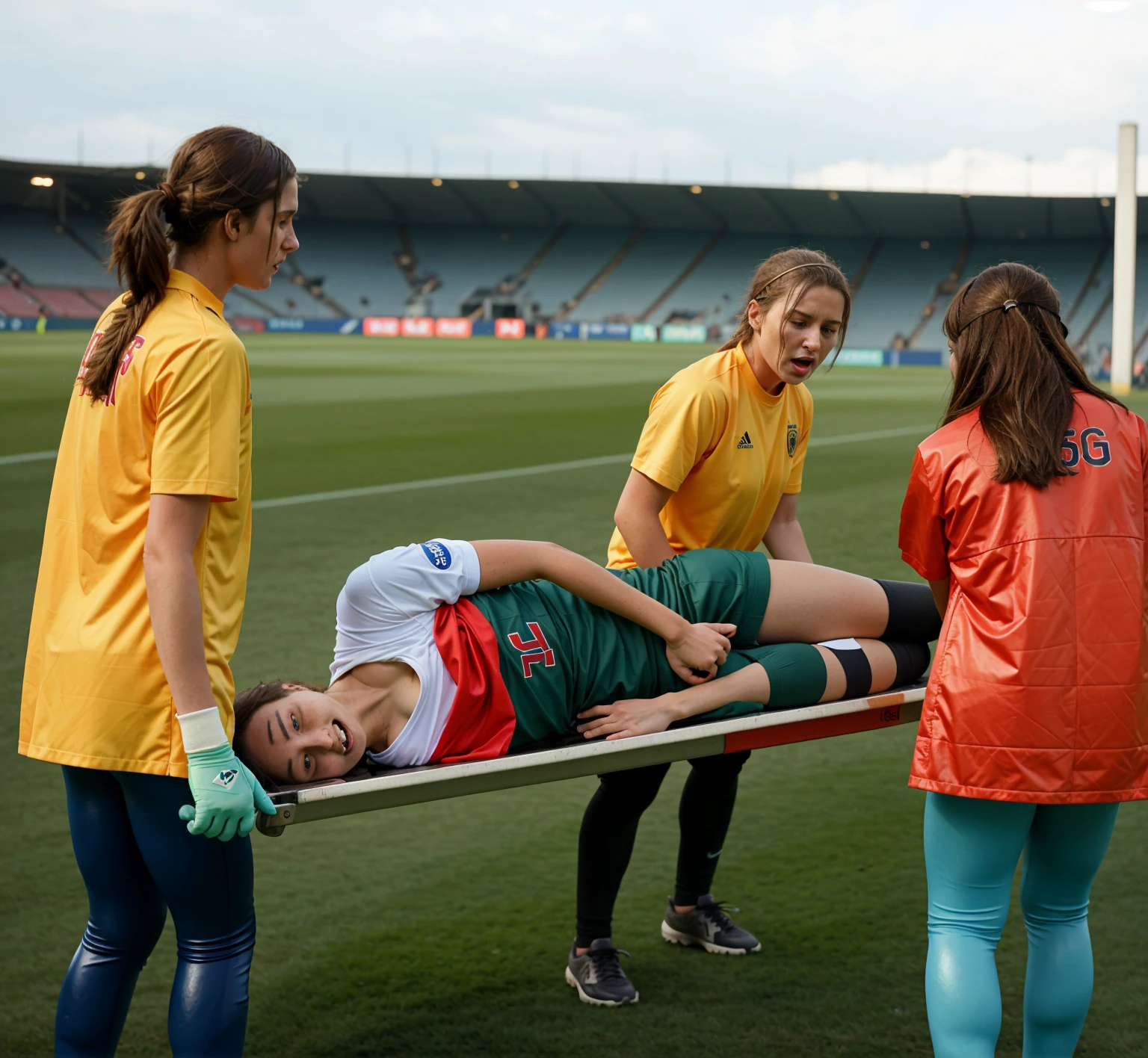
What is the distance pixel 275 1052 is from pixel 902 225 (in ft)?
181

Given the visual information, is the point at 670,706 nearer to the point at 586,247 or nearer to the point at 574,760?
the point at 574,760

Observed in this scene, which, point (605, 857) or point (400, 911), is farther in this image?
point (400, 911)

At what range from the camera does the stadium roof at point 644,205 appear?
165 feet

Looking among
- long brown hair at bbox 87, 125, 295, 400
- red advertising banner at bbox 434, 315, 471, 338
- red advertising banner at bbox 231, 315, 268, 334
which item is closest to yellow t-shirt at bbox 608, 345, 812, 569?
long brown hair at bbox 87, 125, 295, 400

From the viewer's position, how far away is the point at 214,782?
2193 millimetres

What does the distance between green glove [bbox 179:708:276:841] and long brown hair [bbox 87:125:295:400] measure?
62 centimetres

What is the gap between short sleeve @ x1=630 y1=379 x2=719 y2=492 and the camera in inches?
129

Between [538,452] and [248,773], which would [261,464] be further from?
[248,773]

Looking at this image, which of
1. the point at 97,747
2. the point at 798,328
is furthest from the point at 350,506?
the point at 97,747

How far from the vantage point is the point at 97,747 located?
2.24 m

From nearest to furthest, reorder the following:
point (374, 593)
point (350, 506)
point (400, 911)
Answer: point (374, 593) → point (400, 911) → point (350, 506)

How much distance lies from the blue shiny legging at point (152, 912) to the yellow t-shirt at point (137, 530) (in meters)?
0.11

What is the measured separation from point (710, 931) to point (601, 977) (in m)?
0.43

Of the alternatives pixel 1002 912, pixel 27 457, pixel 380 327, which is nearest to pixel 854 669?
pixel 1002 912
